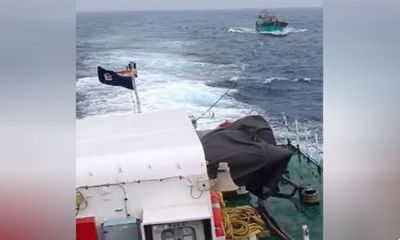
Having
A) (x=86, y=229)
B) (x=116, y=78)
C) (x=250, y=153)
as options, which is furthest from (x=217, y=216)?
(x=116, y=78)

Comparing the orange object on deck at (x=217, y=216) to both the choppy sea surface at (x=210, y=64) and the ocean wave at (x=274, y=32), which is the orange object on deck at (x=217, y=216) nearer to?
the choppy sea surface at (x=210, y=64)

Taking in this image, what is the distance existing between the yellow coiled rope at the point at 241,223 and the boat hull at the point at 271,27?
690 mm

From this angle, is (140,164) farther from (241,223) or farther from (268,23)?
(268,23)

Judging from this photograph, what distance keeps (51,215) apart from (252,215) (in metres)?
0.77

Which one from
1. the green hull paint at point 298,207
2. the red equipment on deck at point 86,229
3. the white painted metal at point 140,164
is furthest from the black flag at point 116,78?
the green hull paint at point 298,207

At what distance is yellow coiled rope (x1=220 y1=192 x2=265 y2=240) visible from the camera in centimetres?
217

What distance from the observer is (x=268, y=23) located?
2113 millimetres

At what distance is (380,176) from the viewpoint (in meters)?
2.15

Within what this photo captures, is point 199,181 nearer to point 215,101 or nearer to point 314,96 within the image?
point 215,101

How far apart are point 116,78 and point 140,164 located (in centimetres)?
34

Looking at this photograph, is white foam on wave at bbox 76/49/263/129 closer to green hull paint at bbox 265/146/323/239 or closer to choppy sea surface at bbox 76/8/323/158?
choppy sea surface at bbox 76/8/323/158

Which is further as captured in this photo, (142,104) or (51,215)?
(142,104)

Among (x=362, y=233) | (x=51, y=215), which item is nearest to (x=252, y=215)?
(x=362, y=233)

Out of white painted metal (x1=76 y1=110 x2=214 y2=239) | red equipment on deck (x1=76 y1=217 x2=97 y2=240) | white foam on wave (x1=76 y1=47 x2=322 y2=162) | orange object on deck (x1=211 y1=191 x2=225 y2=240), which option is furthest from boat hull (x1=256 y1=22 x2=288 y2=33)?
red equipment on deck (x1=76 y1=217 x2=97 y2=240)
